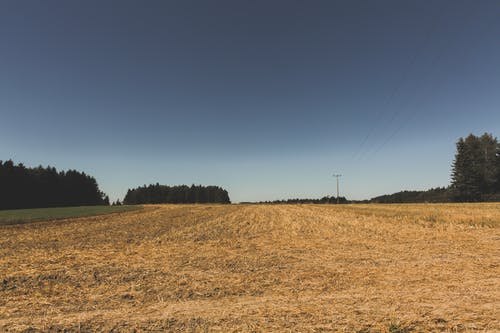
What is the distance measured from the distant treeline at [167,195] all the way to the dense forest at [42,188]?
133ft

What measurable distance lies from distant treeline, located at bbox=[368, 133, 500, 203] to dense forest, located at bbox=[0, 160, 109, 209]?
449 feet

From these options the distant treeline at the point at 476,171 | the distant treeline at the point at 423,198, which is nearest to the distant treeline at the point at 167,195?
the distant treeline at the point at 423,198

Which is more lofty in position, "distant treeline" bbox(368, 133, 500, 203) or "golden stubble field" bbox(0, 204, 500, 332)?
"distant treeline" bbox(368, 133, 500, 203)

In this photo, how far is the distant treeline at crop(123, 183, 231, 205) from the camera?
180 metres

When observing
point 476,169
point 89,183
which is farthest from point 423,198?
point 89,183

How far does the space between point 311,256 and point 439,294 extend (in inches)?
184

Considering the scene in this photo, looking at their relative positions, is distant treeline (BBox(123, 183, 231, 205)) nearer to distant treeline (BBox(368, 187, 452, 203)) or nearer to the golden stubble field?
distant treeline (BBox(368, 187, 452, 203))

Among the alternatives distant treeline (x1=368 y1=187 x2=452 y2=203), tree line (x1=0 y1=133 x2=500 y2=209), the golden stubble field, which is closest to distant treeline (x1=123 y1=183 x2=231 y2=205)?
tree line (x1=0 y1=133 x2=500 y2=209)

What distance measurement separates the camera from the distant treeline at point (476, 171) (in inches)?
2697

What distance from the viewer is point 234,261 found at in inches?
369

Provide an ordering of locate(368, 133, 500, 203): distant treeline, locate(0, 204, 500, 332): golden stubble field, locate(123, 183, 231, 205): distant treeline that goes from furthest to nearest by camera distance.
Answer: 1. locate(123, 183, 231, 205): distant treeline
2. locate(368, 133, 500, 203): distant treeline
3. locate(0, 204, 500, 332): golden stubble field

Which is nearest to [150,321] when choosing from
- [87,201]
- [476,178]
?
[476,178]

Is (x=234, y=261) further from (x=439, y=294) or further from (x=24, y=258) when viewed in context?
(x=24, y=258)

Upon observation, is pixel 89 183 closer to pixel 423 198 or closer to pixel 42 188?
pixel 42 188
